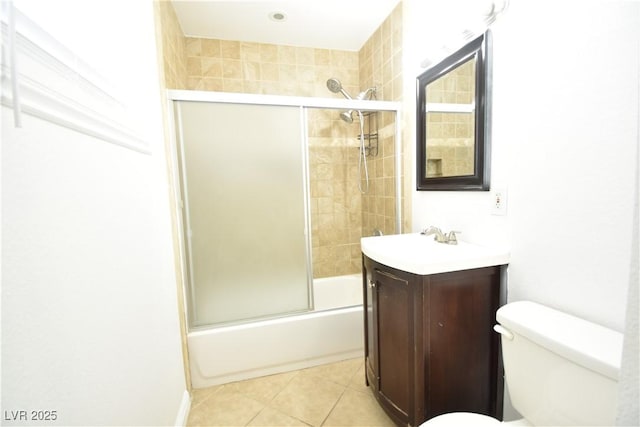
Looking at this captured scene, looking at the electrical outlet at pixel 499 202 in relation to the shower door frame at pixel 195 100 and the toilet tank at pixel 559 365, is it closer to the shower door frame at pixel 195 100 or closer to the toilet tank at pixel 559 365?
the toilet tank at pixel 559 365

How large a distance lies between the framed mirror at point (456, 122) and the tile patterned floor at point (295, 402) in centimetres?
130

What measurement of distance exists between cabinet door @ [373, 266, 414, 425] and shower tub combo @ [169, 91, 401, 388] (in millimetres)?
599

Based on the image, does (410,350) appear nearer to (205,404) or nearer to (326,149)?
(205,404)

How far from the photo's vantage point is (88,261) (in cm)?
67

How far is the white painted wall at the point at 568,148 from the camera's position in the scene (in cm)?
79

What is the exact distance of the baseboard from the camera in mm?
1339

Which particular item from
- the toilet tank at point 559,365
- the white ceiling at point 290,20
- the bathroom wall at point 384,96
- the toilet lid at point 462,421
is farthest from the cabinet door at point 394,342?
the white ceiling at point 290,20

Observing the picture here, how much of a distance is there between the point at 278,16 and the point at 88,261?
2.14 meters

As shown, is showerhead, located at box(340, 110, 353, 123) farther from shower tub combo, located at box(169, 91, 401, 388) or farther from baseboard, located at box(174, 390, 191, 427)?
baseboard, located at box(174, 390, 191, 427)

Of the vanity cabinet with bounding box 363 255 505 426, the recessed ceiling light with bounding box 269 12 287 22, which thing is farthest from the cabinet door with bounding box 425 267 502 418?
the recessed ceiling light with bounding box 269 12 287 22

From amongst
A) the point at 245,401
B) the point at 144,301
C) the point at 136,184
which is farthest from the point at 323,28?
the point at 245,401

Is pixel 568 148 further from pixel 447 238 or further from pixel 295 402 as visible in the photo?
pixel 295 402

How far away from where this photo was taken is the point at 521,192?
43.2 inches

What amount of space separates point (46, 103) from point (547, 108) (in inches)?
57.2
